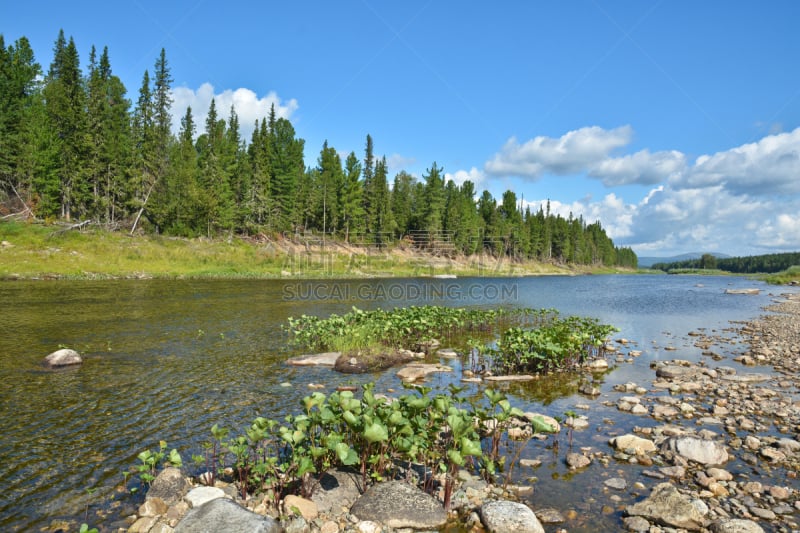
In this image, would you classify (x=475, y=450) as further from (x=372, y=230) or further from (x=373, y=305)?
(x=372, y=230)

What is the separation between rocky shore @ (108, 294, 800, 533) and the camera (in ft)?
19.3

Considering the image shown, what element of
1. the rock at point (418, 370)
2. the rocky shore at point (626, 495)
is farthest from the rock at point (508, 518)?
the rock at point (418, 370)

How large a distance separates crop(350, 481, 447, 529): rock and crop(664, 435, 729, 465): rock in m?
4.93

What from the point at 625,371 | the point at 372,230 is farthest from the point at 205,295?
the point at 372,230

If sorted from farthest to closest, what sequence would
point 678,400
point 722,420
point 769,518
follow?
point 678,400
point 722,420
point 769,518

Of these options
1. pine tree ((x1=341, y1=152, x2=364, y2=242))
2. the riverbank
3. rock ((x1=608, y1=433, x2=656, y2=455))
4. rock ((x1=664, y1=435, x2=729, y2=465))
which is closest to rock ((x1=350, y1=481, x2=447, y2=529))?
rock ((x1=608, y1=433, x2=656, y2=455))

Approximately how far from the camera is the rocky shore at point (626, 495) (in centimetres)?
588

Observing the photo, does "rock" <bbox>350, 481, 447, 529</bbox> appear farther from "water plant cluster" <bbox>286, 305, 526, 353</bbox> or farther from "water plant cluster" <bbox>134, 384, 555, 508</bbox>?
"water plant cluster" <bbox>286, 305, 526, 353</bbox>

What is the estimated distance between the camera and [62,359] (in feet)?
46.5

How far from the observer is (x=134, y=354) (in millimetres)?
15984

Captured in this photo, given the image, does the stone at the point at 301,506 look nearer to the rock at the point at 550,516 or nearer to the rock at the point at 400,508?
the rock at the point at 400,508

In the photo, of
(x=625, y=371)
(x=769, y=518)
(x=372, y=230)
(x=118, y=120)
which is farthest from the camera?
Result: (x=372, y=230)

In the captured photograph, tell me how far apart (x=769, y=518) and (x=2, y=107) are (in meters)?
78.1

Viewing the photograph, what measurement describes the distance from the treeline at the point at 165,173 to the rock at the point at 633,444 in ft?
203
